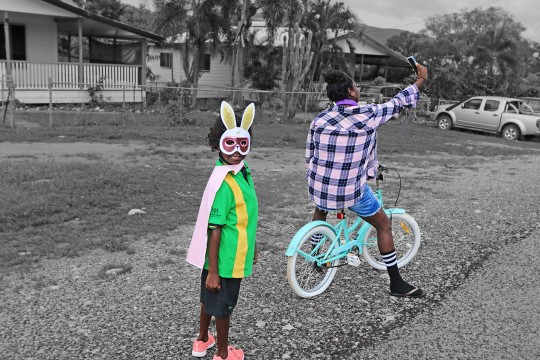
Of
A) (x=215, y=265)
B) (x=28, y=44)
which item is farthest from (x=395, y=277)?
(x=28, y=44)

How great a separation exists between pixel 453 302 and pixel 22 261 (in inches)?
143

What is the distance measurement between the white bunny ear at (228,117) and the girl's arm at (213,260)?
0.56 m

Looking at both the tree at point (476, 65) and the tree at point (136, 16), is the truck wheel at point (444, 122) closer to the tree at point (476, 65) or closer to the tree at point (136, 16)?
the tree at point (476, 65)

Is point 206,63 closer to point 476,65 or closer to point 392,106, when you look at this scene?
point 476,65

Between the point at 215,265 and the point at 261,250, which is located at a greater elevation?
the point at 215,265

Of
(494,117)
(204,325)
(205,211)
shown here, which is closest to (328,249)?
(204,325)

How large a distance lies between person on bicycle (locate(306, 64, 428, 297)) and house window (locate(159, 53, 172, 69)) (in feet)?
96.4

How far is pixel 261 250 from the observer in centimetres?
524

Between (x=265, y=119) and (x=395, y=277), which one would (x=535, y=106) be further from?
(x=395, y=277)

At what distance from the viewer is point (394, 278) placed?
4.29 m

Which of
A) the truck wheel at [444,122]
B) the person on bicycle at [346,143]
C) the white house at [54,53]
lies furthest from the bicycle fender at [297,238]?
the truck wheel at [444,122]

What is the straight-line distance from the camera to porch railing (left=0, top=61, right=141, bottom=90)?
17.8m

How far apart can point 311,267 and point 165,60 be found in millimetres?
29975

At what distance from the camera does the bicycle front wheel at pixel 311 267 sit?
400 cm
